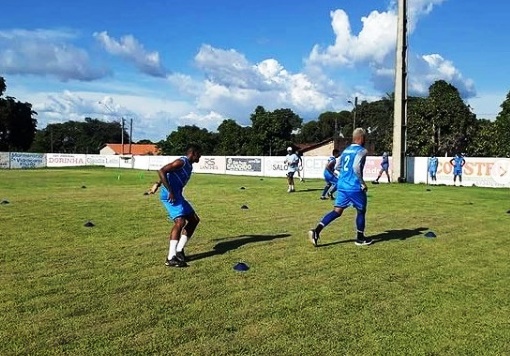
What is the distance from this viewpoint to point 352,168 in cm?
938

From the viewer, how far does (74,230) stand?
426 inches

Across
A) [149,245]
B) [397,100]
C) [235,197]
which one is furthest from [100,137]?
[149,245]

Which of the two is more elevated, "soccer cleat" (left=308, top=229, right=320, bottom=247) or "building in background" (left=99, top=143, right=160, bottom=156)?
"building in background" (left=99, top=143, right=160, bottom=156)

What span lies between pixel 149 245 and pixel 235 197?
428 inches

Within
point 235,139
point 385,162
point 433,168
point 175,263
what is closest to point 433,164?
point 433,168

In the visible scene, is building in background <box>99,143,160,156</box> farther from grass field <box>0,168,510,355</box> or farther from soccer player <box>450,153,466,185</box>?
grass field <box>0,168,510,355</box>

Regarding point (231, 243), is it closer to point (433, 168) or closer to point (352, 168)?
point (352, 168)

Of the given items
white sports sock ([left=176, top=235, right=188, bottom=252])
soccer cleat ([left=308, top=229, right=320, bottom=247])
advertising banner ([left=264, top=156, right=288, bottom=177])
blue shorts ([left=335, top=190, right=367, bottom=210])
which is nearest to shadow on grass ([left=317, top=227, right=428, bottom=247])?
soccer cleat ([left=308, top=229, right=320, bottom=247])

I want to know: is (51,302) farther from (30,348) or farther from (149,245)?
(149,245)

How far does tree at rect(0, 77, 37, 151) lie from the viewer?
270ft

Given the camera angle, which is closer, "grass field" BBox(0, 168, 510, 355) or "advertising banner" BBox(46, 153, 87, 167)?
"grass field" BBox(0, 168, 510, 355)

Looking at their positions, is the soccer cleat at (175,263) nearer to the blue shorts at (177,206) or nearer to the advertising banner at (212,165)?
the blue shorts at (177,206)

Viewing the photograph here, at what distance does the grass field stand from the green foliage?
13484cm

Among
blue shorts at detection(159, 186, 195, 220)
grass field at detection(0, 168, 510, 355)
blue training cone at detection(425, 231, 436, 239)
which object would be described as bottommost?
grass field at detection(0, 168, 510, 355)
